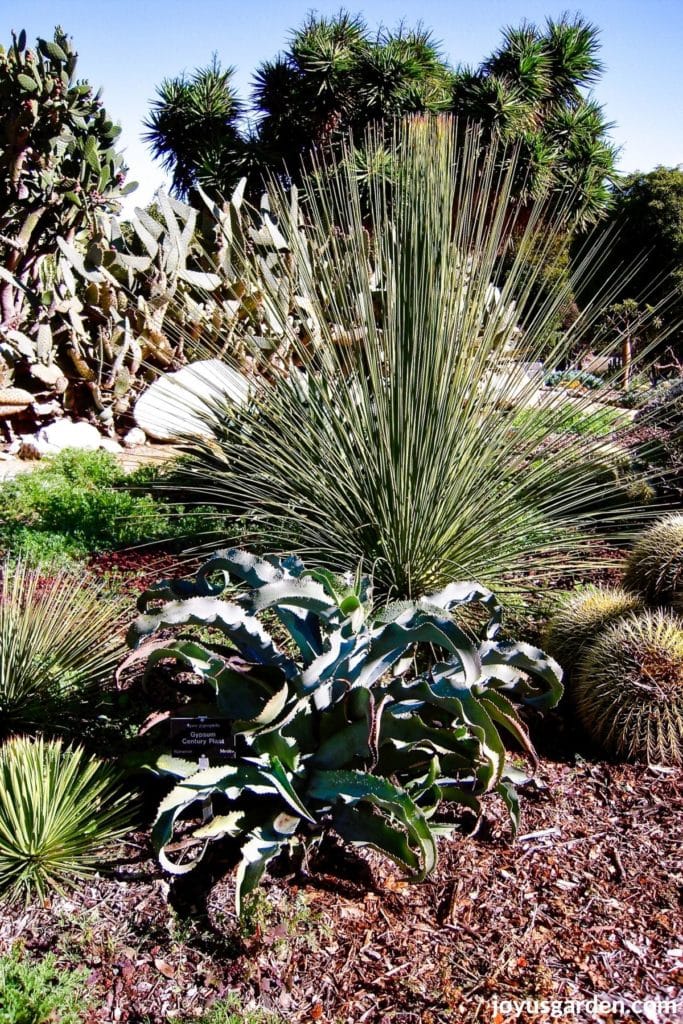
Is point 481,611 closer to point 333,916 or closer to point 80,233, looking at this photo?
point 333,916

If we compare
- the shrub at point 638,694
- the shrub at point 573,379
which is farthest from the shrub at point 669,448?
the shrub at point 638,694

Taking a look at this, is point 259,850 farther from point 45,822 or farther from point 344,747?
point 45,822

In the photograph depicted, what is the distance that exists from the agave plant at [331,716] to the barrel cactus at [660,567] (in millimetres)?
1519

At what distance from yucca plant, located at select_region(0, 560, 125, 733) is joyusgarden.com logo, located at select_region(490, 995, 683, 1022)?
1.88 metres

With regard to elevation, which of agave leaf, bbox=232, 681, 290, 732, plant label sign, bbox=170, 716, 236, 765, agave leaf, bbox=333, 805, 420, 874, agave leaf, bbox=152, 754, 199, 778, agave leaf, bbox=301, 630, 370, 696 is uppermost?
agave leaf, bbox=301, 630, 370, 696

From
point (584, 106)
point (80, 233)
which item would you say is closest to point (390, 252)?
point (80, 233)

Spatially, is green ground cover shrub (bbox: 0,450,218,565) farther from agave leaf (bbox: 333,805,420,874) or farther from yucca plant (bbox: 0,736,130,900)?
agave leaf (bbox: 333,805,420,874)

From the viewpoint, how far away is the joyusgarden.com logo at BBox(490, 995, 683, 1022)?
88.6 inches

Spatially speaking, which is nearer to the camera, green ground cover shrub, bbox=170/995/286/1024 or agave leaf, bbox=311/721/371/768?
green ground cover shrub, bbox=170/995/286/1024

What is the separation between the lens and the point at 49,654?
10.9 feet

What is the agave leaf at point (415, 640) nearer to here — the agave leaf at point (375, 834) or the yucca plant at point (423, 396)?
the agave leaf at point (375, 834)

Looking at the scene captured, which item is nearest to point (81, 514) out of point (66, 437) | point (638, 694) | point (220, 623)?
point (66, 437)

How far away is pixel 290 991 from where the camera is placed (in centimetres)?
229

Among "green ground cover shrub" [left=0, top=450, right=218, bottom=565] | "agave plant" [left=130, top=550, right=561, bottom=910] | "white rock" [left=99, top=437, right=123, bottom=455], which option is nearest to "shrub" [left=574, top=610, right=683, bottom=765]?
"agave plant" [left=130, top=550, right=561, bottom=910]
